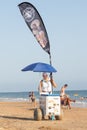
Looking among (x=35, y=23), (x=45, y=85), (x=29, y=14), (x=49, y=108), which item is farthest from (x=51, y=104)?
(x=29, y=14)

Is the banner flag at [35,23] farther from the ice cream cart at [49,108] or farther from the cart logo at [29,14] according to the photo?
the ice cream cart at [49,108]

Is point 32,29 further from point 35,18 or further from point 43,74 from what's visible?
point 43,74

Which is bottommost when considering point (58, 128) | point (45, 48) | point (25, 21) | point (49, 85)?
point (58, 128)

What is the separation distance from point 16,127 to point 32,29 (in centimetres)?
514

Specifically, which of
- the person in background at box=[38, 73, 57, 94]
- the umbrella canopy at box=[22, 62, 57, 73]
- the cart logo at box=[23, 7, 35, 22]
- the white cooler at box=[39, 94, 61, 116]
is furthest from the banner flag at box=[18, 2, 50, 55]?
the white cooler at box=[39, 94, 61, 116]

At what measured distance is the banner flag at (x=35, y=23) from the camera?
55.3ft

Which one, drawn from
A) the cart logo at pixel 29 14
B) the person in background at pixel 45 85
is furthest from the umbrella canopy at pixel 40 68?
the cart logo at pixel 29 14

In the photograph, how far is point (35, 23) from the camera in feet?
55.6

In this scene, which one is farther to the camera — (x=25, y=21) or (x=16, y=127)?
(x=25, y=21)

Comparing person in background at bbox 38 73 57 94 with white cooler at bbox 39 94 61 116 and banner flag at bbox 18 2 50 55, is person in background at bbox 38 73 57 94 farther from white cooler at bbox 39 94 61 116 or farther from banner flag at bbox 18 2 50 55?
banner flag at bbox 18 2 50 55

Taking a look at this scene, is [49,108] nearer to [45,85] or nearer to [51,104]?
[51,104]

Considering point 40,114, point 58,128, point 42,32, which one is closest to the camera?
point 58,128

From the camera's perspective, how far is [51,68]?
51.0 feet

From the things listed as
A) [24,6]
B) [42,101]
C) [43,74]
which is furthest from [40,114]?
[24,6]
